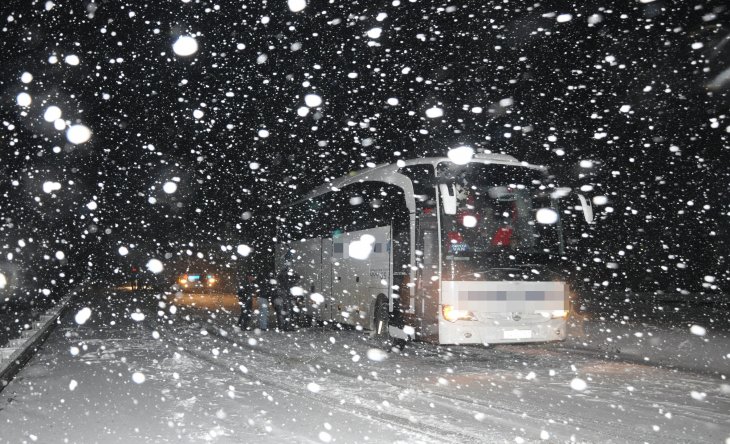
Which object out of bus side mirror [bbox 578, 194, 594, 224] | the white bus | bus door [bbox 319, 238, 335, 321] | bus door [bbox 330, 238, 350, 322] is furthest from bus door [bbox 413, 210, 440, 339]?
bus door [bbox 319, 238, 335, 321]

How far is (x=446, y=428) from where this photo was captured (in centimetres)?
548

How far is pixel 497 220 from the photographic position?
32.4 feet

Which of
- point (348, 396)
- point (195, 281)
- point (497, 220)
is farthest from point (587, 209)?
point (195, 281)

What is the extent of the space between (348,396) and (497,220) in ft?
14.4

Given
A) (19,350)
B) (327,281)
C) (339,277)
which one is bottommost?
(19,350)

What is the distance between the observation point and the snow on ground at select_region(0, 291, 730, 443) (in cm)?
536

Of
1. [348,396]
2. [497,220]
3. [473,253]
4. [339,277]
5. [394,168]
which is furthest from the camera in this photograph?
[339,277]

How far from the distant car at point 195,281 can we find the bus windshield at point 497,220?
25.6 meters

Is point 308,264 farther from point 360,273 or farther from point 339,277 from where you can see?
point 360,273

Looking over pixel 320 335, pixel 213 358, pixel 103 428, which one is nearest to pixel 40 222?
pixel 320 335

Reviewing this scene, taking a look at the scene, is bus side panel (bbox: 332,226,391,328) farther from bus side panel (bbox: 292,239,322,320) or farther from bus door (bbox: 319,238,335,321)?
bus side panel (bbox: 292,239,322,320)

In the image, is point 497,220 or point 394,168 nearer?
point 497,220

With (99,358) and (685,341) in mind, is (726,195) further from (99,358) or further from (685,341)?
(99,358)

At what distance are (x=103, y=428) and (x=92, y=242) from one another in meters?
78.4
